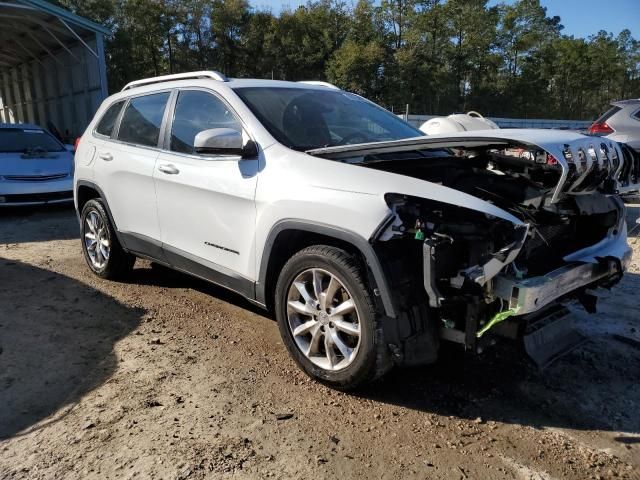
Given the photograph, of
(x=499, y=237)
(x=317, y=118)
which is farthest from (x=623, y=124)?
(x=499, y=237)

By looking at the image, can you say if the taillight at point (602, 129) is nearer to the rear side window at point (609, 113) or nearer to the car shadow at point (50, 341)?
the rear side window at point (609, 113)

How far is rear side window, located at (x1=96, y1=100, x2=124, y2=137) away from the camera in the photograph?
16.3 ft

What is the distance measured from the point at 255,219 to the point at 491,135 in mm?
1488

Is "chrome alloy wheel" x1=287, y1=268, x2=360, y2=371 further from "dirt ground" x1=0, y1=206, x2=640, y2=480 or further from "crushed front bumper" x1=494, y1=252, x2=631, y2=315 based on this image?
"crushed front bumper" x1=494, y1=252, x2=631, y2=315

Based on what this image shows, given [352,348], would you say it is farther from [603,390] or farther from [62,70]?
[62,70]

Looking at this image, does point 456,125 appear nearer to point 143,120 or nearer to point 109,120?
point 143,120

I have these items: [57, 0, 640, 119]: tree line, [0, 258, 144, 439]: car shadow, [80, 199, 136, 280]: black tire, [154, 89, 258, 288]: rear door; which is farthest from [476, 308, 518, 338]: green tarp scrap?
[57, 0, 640, 119]: tree line

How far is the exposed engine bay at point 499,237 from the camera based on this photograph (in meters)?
2.59

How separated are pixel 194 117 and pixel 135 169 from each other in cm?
80

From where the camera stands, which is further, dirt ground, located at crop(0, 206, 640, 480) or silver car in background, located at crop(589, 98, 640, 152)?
silver car in background, located at crop(589, 98, 640, 152)

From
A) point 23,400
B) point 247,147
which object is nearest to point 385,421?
point 247,147

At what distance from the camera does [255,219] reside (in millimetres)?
3338

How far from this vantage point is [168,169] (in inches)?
157

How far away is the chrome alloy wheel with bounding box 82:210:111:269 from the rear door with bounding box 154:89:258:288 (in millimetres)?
1204
